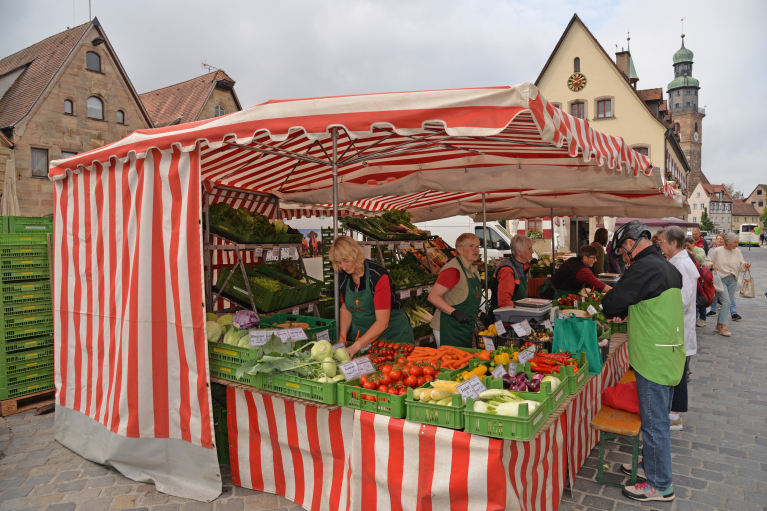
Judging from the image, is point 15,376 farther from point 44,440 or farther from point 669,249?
point 669,249

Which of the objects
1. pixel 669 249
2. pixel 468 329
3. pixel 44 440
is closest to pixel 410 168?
pixel 468 329

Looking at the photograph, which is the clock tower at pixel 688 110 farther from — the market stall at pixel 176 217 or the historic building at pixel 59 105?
the market stall at pixel 176 217

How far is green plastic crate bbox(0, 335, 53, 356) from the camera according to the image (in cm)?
553

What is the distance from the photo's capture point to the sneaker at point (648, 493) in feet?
11.8

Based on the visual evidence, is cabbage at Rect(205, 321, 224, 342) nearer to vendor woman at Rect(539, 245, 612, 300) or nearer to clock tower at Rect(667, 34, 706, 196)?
vendor woman at Rect(539, 245, 612, 300)

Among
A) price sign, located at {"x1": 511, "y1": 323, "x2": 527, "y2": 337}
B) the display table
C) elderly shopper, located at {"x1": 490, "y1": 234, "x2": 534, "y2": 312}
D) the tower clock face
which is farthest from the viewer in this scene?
the tower clock face

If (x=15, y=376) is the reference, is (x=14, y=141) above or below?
above

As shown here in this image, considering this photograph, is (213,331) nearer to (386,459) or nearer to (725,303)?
(386,459)

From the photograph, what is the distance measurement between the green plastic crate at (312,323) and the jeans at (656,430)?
2581 mm

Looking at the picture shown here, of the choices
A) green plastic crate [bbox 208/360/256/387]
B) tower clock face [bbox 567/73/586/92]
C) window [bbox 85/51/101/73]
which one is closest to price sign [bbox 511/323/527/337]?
green plastic crate [bbox 208/360/256/387]

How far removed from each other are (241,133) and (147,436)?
8.34 ft

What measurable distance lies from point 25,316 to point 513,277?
572 centimetres

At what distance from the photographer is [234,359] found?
11.8ft

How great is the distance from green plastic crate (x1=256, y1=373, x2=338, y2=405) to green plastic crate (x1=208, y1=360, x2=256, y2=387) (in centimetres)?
11
